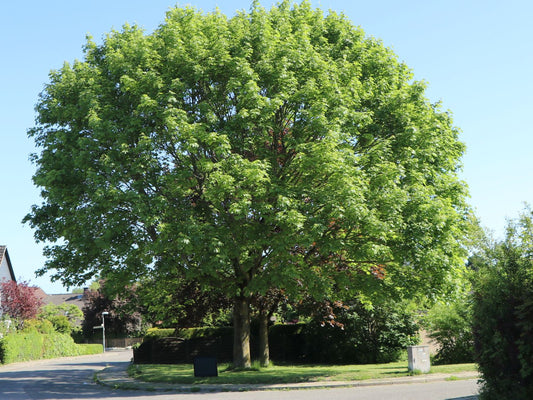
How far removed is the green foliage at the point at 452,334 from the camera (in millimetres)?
25484

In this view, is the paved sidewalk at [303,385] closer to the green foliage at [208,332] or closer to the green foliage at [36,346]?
the green foliage at [208,332]

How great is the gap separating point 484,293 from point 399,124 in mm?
11415

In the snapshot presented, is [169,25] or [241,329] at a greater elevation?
[169,25]

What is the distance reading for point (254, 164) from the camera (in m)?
18.1

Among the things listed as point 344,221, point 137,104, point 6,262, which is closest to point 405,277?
point 344,221

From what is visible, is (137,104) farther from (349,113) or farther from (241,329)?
(241,329)

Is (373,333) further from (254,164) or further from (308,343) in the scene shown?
(254,164)

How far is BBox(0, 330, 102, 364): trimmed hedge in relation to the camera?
135 ft

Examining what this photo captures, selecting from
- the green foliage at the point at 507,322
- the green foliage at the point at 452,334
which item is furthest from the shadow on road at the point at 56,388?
the green foliage at the point at 452,334

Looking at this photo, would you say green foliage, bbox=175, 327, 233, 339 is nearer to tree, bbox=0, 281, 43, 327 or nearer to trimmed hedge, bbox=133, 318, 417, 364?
trimmed hedge, bbox=133, 318, 417, 364

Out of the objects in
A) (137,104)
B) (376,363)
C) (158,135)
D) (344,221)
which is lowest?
(376,363)

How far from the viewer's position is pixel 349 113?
1977cm

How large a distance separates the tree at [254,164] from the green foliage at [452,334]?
19.1ft

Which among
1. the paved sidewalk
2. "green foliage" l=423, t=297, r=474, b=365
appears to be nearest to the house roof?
the paved sidewalk
